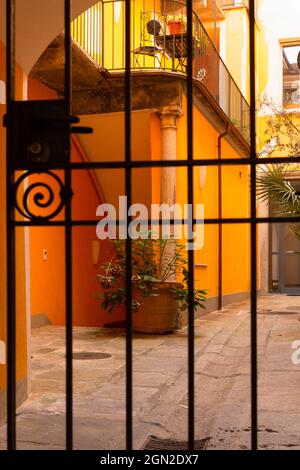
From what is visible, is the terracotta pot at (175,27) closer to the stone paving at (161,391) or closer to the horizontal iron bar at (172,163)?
the stone paving at (161,391)

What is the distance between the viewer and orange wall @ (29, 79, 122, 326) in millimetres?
8977

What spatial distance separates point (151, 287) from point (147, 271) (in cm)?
24

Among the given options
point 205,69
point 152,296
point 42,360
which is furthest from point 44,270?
point 205,69

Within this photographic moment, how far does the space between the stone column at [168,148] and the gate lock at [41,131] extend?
22.6 feet

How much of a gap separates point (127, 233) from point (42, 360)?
4479mm

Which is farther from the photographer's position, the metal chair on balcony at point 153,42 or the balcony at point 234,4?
the balcony at point 234,4

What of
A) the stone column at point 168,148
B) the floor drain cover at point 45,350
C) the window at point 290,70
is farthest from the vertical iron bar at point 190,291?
the window at point 290,70

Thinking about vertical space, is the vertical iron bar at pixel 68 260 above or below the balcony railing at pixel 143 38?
below

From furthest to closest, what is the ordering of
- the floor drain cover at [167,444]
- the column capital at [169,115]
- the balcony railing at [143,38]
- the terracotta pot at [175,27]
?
1. the terracotta pot at [175,27]
2. the column capital at [169,115]
3. the balcony railing at [143,38]
4. the floor drain cover at [167,444]

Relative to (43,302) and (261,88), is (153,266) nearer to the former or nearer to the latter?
(43,302)

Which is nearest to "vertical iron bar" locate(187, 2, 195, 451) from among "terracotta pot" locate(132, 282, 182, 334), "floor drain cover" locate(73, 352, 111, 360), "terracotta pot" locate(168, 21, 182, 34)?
"floor drain cover" locate(73, 352, 111, 360)

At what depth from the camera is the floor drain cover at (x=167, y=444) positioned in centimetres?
383

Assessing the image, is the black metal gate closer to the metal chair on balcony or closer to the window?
the metal chair on balcony

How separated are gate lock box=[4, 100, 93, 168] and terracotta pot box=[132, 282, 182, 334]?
6109 mm
